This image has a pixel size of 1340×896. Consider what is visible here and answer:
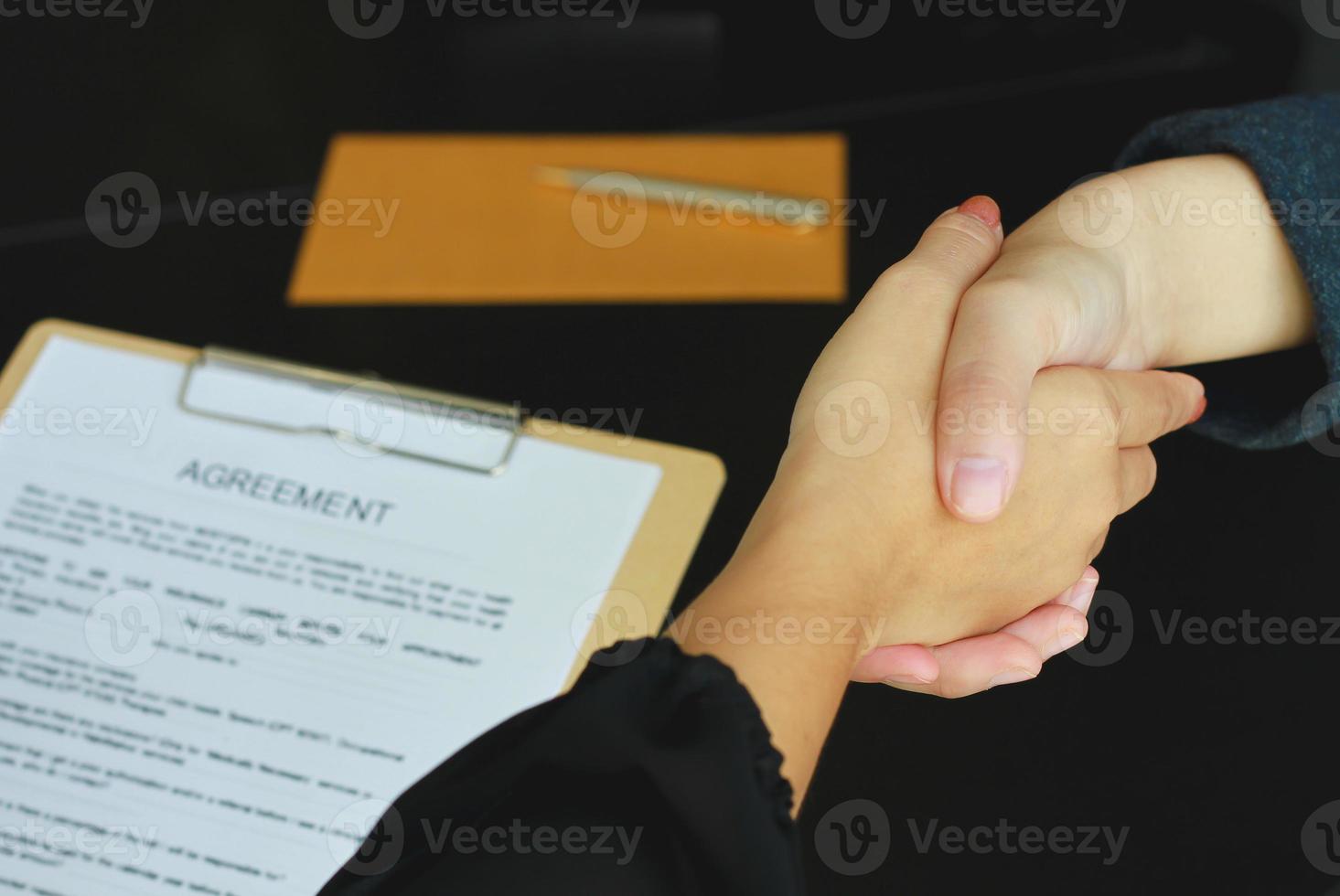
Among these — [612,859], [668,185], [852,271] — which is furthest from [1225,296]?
[612,859]

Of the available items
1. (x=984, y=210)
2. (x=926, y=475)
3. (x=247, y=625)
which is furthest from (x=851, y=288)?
(x=247, y=625)

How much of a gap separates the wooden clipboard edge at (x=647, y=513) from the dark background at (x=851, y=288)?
1cm

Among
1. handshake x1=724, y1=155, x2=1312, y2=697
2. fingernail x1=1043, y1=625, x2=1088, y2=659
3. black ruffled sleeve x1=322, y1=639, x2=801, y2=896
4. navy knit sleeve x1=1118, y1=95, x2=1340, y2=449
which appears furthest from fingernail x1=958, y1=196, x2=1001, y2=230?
black ruffled sleeve x1=322, y1=639, x2=801, y2=896

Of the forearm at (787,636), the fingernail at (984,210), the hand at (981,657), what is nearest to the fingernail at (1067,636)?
the hand at (981,657)

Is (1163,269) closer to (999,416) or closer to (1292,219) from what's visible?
(1292,219)

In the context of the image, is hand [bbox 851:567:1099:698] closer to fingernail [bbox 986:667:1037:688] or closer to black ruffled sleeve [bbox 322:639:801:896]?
fingernail [bbox 986:667:1037:688]

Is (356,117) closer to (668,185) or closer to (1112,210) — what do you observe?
(668,185)

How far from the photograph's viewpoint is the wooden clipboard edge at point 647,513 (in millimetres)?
559

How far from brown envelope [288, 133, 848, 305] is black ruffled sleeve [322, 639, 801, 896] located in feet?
1.23

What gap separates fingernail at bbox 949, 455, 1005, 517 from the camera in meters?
0.51

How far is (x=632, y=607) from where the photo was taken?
56cm

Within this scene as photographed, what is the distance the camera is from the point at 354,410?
0.66 meters

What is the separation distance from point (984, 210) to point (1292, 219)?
0.15 metres

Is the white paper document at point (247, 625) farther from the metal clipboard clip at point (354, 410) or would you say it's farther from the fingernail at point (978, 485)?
the fingernail at point (978, 485)
